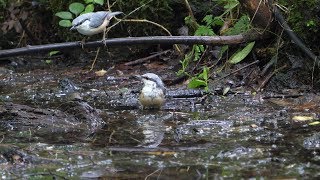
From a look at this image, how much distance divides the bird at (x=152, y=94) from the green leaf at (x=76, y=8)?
2.55 metres

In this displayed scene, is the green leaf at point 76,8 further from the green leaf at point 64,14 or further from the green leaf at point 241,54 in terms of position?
the green leaf at point 241,54

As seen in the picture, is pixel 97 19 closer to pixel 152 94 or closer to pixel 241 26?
pixel 152 94

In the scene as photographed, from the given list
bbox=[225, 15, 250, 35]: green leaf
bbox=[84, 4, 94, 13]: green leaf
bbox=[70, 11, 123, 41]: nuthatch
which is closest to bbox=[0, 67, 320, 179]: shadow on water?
bbox=[70, 11, 123, 41]: nuthatch

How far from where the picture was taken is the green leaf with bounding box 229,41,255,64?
734 centimetres

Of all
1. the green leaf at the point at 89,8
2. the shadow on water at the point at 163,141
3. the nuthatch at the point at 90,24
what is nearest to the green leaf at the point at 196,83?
the shadow on water at the point at 163,141

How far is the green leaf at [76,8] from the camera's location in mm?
8742

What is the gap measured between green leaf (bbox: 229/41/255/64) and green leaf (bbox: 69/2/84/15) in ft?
8.24

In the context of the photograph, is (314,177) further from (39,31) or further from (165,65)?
(39,31)

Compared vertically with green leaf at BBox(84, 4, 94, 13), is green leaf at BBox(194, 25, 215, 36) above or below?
below

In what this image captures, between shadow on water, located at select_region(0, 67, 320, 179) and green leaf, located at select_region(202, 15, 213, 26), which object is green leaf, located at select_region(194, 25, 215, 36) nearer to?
green leaf, located at select_region(202, 15, 213, 26)

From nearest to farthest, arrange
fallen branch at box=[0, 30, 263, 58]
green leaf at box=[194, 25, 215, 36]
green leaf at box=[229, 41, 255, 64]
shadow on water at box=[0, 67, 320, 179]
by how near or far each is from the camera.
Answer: shadow on water at box=[0, 67, 320, 179] → fallen branch at box=[0, 30, 263, 58] → green leaf at box=[229, 41, 255, 64] → green leaf at box=[194, 25, 215, 36]

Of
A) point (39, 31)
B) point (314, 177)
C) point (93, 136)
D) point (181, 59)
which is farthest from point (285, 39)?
point (39, 31)

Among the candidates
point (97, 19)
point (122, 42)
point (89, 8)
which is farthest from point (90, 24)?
point (89, 8)

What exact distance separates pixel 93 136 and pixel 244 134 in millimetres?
1303
